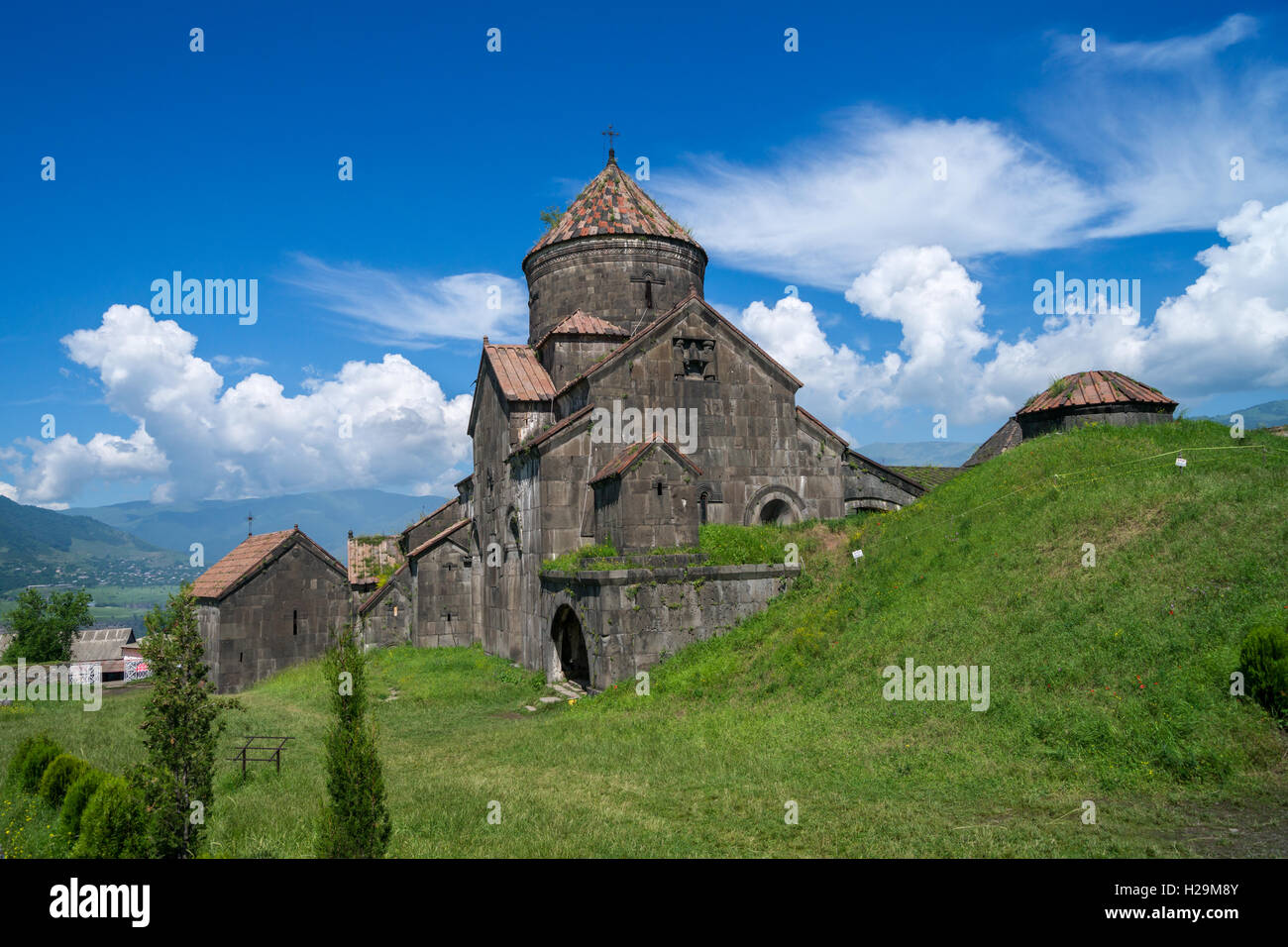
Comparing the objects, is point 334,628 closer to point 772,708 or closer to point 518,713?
point 518,713

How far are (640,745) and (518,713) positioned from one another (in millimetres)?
5427

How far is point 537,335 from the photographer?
23.8m

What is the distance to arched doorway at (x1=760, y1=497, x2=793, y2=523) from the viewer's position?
2020 centimetres

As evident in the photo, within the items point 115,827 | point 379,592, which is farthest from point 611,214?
point 115,827

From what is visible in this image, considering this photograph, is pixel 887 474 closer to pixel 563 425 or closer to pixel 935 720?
pixel 563 425

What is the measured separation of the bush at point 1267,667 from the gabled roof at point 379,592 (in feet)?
73.3

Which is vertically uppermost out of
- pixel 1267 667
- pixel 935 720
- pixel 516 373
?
pixel 516 373

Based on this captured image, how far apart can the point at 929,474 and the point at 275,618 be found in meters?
21.9

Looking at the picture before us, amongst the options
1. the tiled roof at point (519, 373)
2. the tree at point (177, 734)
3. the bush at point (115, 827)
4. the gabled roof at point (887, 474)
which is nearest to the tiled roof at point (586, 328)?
the tiled roof at point (519, 373)

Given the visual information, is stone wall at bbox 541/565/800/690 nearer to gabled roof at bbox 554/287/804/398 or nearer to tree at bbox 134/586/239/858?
gabled roof at bbox 554/287/804/398

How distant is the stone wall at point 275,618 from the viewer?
24875 mm

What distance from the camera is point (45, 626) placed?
165ft

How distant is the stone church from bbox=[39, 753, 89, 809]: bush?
8.77 meters
